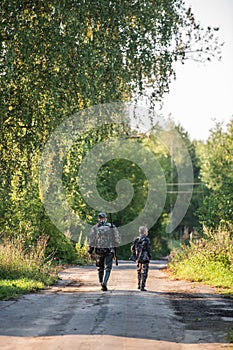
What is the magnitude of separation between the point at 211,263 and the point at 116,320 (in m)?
12.8

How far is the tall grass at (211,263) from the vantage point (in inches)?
868

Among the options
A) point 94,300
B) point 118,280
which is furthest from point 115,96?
point 118,280

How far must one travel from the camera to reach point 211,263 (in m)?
24.4

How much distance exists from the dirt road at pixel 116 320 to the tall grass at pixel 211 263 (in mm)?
3129

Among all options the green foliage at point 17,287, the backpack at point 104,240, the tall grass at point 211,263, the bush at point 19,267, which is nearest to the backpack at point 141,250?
the backpack at point 104,240

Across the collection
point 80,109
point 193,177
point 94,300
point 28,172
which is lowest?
point 94,300

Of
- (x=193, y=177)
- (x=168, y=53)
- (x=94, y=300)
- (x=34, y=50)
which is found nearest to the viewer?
(x=34, y=50)

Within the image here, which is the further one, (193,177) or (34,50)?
(193,177)

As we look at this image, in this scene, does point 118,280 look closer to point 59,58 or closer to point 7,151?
point 7,151

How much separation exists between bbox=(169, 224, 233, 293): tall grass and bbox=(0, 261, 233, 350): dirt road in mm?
3129

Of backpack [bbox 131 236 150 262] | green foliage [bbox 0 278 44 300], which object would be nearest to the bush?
green foliage [bbox 0 278 44 300]

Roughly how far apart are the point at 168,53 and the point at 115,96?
8.30 ft

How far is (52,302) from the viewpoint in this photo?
15344 mm

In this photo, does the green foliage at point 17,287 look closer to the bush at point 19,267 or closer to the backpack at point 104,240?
the bush at point 19,267
